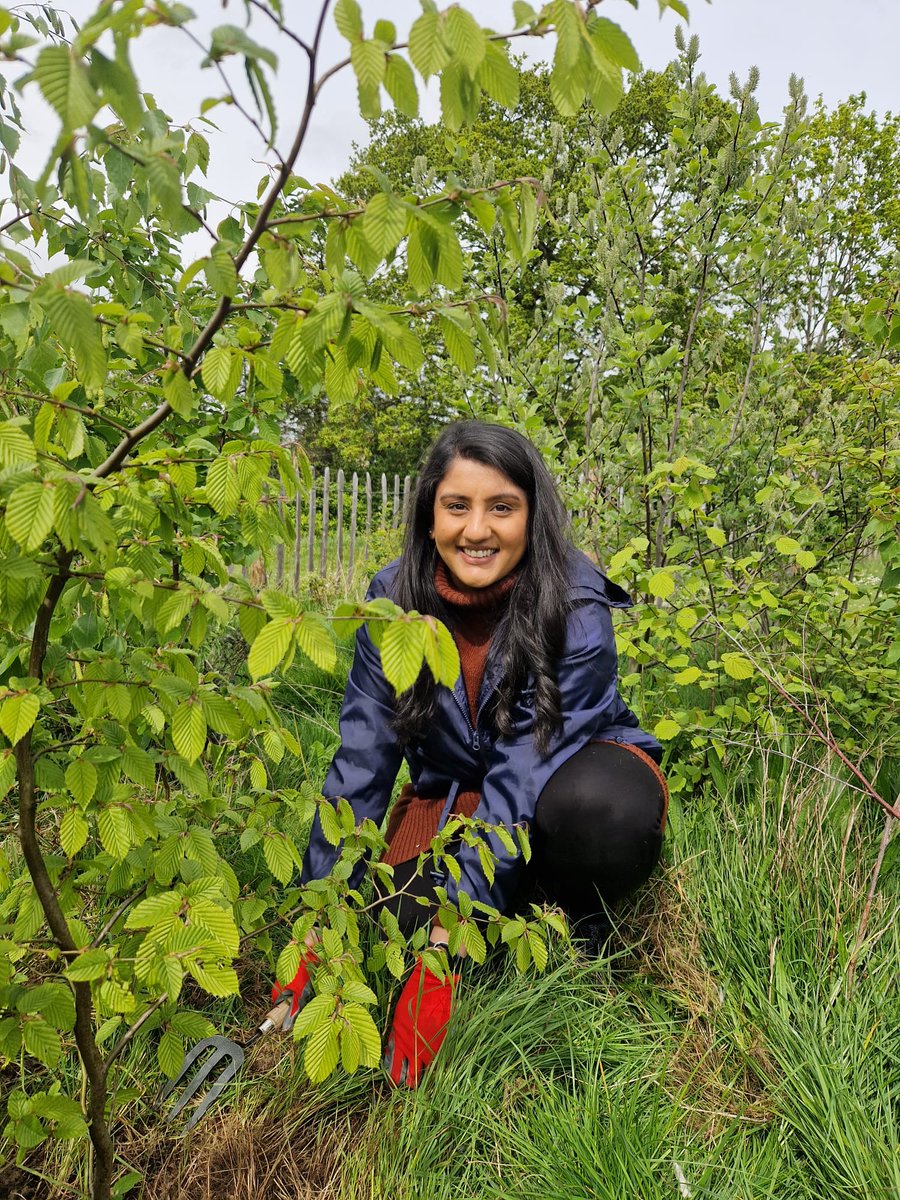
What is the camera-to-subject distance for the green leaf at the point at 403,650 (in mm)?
868

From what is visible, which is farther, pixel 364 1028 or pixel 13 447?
pixel 364 1028

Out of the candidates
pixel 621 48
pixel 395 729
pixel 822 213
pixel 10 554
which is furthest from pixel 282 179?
pixel 822 213

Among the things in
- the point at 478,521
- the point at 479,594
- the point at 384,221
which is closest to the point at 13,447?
the point at 384,221

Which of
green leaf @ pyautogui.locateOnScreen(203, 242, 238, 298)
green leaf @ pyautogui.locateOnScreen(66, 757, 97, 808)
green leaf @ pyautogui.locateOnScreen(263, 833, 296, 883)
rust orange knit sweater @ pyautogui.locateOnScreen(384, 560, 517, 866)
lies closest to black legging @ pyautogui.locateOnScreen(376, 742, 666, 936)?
rust orange knit sweater @ pyautogui.locateOnScreen(384, 560, 517, 866)

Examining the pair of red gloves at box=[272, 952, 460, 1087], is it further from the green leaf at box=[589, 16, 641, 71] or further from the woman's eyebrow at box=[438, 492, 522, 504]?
the green leaf at box=[589, 16, 641, 71]

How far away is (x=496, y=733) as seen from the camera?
2.15m

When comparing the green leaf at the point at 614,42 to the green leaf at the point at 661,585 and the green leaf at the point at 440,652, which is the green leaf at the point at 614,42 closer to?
the green leaf at the point at 440,652

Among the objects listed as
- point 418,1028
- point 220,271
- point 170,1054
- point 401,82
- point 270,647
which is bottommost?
point 418,1028

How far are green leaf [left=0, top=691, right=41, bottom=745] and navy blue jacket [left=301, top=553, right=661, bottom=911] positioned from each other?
1.02 metres

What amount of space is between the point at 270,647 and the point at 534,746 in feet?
4.03

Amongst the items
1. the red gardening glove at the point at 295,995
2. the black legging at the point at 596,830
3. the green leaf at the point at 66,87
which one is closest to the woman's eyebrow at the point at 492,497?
the black legging at the point at 596,830

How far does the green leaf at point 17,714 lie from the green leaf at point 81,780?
0.45 ft

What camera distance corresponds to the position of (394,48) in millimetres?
778

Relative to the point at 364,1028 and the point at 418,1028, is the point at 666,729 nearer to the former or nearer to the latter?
the point at 418,1028
